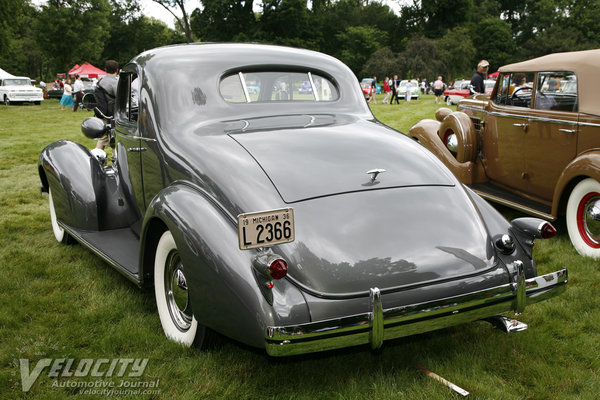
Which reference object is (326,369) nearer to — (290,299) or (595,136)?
(290,299)

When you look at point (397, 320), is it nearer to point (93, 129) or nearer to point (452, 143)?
point (93, 129)

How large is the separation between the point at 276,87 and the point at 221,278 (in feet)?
6.20

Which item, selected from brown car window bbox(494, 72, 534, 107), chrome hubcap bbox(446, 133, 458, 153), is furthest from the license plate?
chrome hubcap bbox(446, 133, 458, 153)

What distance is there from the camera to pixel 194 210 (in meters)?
2.74

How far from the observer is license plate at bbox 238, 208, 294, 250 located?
7.61 feet

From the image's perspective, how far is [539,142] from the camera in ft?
17.7

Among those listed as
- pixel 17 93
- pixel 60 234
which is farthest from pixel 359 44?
pixel 60 234

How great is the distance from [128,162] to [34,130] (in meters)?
12.8

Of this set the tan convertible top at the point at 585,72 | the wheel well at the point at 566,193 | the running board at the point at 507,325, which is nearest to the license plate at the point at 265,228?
the running board at the point at 507,325

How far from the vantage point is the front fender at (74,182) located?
170 inches

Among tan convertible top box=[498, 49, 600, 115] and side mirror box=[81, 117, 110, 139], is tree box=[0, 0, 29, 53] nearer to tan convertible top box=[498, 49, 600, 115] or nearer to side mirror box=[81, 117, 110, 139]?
side mirror box=[81, 117, 110, 139]

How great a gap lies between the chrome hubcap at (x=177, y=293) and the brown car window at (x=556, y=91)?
4.00 metres

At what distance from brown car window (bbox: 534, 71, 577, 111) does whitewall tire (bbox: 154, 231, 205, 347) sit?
400 cm

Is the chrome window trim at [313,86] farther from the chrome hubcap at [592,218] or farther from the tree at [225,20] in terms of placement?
the tree at [225,20]
